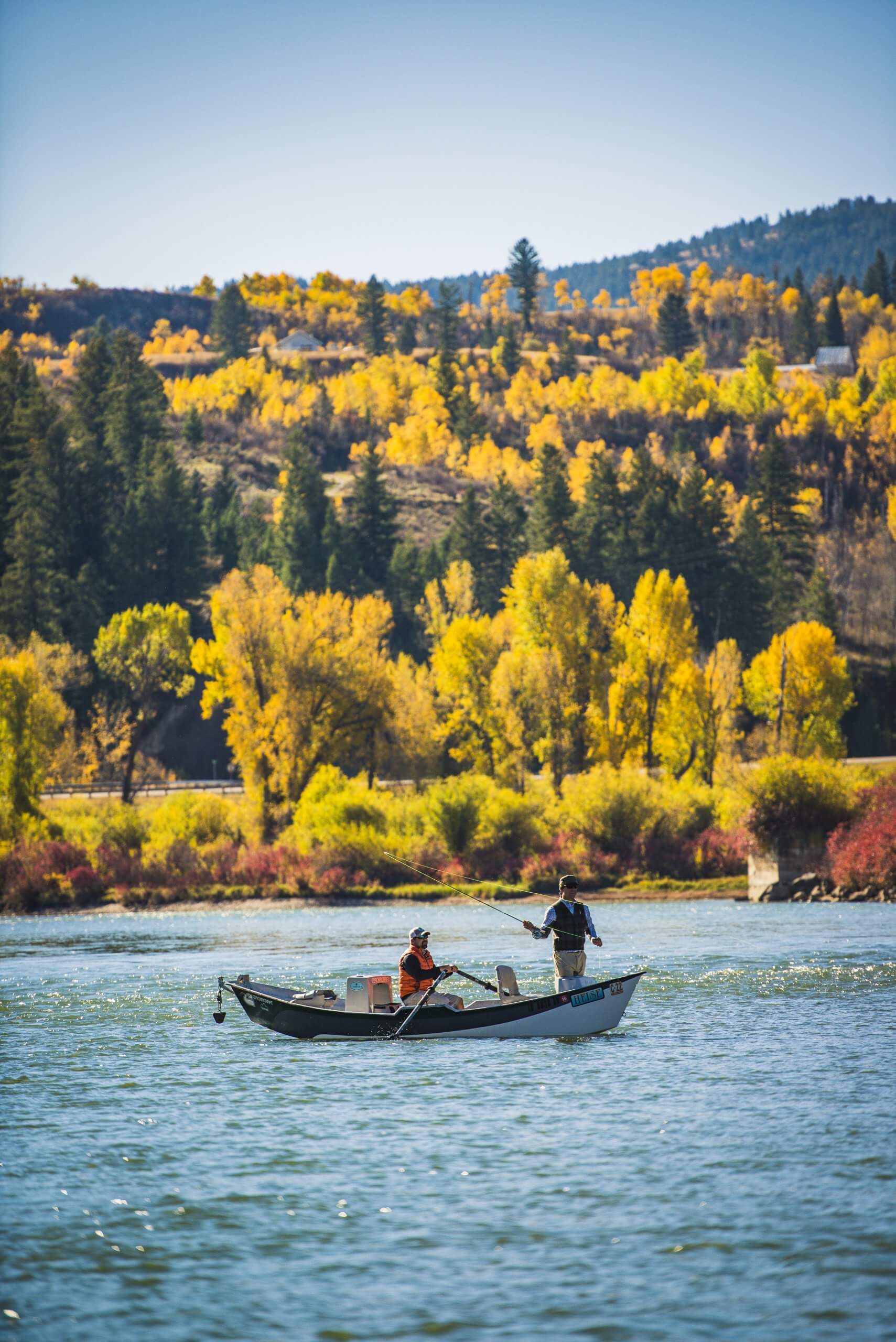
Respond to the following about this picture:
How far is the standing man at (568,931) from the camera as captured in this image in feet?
81.5

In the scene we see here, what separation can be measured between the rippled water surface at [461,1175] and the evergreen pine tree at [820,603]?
2997 inches

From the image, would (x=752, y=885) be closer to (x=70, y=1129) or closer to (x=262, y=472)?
(x=70, y=1129)

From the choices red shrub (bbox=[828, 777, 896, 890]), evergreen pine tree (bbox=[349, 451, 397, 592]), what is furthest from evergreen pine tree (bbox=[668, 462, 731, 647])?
red shrub (bbox=[828, 777, 896, 890])

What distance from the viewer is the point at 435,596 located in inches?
4203

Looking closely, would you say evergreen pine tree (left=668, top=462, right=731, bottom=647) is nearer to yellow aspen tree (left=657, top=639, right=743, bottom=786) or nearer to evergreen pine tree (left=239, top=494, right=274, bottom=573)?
yellow aspen tree (left=657, top=639, right=743, bottom=786)

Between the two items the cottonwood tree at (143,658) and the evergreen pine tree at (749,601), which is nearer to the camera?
the cottonwood tree at (143,658)

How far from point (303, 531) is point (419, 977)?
99164 millimetres

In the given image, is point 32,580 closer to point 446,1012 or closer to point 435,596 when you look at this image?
point 435,596

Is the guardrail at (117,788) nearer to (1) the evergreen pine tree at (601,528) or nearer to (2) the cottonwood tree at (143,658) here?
(2) the cottonwood tree at (143,658)

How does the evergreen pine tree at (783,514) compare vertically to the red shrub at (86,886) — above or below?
Answer: above

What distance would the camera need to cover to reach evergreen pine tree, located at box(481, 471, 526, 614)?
382 ft

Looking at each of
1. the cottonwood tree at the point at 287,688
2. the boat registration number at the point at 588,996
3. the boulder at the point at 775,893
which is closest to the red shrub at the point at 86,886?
the cottonwood tree at the point at 287,688

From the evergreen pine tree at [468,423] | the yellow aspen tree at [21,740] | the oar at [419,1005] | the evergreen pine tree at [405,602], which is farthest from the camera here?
the evergreen pine tree at [468,423]

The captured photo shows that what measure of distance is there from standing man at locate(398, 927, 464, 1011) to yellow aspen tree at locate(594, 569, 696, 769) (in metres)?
52.5
